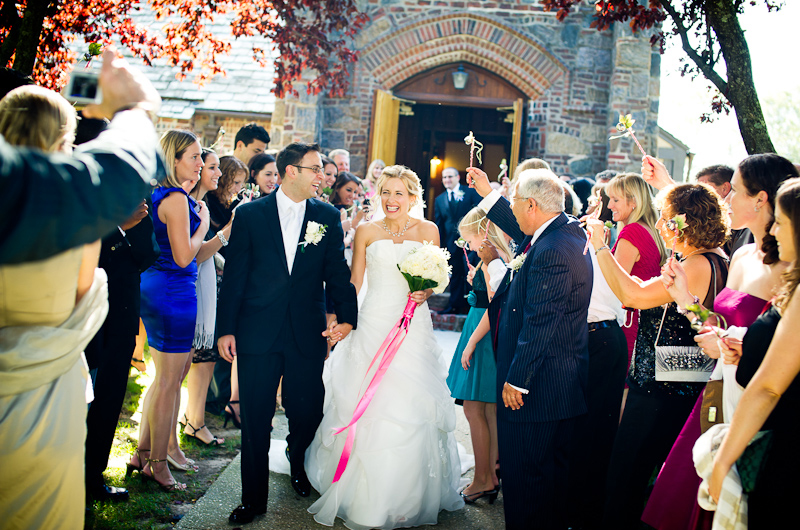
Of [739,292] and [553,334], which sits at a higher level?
[739,292]

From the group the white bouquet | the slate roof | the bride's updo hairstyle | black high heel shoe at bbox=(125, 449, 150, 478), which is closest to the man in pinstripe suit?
the white bouquet

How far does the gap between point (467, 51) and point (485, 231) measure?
25.6 ft

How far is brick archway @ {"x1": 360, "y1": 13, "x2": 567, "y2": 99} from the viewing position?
11164mm

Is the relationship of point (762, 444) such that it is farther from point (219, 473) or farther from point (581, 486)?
point (219, 473)

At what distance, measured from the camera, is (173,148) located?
414cm

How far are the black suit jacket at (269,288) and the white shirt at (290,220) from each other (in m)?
0.03

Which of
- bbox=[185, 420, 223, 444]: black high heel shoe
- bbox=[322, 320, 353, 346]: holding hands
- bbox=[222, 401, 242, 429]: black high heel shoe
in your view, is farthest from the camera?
bbox=[222, 401, 242, 429]: black high heel shoe

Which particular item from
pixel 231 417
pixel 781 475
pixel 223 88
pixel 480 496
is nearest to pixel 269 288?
pixel 480 496

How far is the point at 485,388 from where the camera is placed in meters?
4.30

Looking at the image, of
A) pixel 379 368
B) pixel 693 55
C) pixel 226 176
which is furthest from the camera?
pixel 226 176

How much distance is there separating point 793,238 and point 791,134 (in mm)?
54800

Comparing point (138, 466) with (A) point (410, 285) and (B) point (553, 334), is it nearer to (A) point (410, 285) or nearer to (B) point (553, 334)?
(A) point (410, 285)

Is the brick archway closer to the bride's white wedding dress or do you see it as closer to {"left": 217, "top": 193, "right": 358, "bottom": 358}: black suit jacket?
the bride's white wedding dress

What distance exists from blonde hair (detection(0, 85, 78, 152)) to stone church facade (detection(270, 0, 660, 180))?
9.12 m
